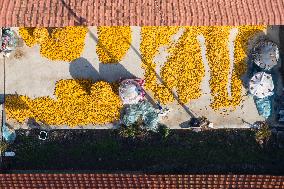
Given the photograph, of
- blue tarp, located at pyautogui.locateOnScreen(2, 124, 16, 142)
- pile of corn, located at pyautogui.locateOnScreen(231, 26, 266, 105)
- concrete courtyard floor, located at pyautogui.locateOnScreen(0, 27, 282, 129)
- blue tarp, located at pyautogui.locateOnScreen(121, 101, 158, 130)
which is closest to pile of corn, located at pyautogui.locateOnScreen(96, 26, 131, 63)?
concrete courtyard floor, located at pyautogui.locateOnScreen(0, 27, 282, 129)

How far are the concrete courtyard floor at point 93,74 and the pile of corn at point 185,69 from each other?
262 millimetres

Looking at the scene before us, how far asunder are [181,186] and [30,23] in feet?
28.7

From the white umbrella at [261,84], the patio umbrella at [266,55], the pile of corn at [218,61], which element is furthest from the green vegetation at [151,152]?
the patio umbrella at [266,55]

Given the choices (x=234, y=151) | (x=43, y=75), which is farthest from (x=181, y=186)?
(x=43, y=75)

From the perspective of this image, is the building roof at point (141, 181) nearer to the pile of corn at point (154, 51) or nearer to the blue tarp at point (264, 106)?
the blue tarp at point (264, 106)

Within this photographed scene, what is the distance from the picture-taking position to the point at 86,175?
68.1 ft

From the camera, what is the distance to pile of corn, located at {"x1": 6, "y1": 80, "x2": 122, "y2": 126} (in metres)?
22.6

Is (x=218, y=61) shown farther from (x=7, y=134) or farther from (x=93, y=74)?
(x=7, y=134)

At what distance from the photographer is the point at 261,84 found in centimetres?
2164

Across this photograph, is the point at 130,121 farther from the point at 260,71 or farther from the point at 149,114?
the point at 260,71

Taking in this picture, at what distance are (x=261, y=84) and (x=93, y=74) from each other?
23.5ft

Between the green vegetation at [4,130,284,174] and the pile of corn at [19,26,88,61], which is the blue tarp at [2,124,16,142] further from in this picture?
the pile of corn at [19,26,88,61]

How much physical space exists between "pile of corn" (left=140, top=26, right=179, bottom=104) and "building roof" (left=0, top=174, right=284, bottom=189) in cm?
368

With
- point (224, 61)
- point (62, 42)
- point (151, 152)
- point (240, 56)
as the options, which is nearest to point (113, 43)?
point (62, 42)
